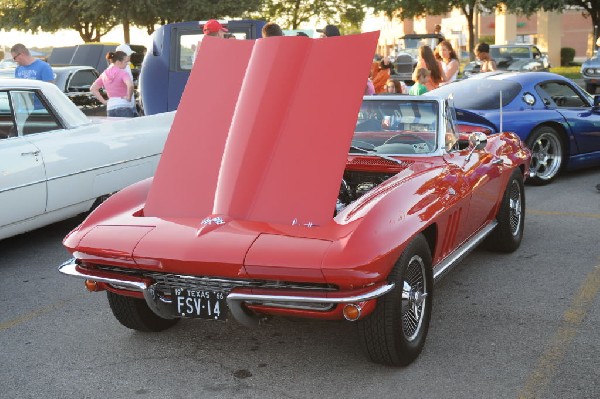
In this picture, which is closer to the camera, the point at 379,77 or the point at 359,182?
the point at 359,182

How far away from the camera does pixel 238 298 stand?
11.9 feet

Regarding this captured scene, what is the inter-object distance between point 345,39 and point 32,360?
245 cm

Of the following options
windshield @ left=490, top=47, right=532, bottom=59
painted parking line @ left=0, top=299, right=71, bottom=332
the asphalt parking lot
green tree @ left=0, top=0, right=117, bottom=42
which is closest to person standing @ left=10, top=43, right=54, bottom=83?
the asphalt parking lot

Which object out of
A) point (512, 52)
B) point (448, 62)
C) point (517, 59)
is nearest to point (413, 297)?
point (448, 62)

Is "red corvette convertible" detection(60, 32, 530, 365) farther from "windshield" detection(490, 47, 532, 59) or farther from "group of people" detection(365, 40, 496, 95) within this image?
"windshield" detection(490, 47, 532, 59)

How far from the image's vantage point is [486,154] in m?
5.64

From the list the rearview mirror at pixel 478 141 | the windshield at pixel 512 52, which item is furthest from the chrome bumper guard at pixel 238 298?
the windshield at pixel 512 52

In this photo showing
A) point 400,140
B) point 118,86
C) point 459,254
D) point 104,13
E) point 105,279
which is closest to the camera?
point 105,279

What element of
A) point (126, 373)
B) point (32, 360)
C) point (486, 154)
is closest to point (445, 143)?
point (486, 154)

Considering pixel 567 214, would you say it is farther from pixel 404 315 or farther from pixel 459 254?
pixel 404 315

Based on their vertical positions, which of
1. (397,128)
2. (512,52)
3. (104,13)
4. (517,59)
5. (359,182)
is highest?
(104,13)

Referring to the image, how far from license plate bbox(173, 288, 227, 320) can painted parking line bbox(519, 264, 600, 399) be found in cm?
145

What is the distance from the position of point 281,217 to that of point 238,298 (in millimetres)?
588

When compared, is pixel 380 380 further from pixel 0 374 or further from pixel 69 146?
pixel 69 146
